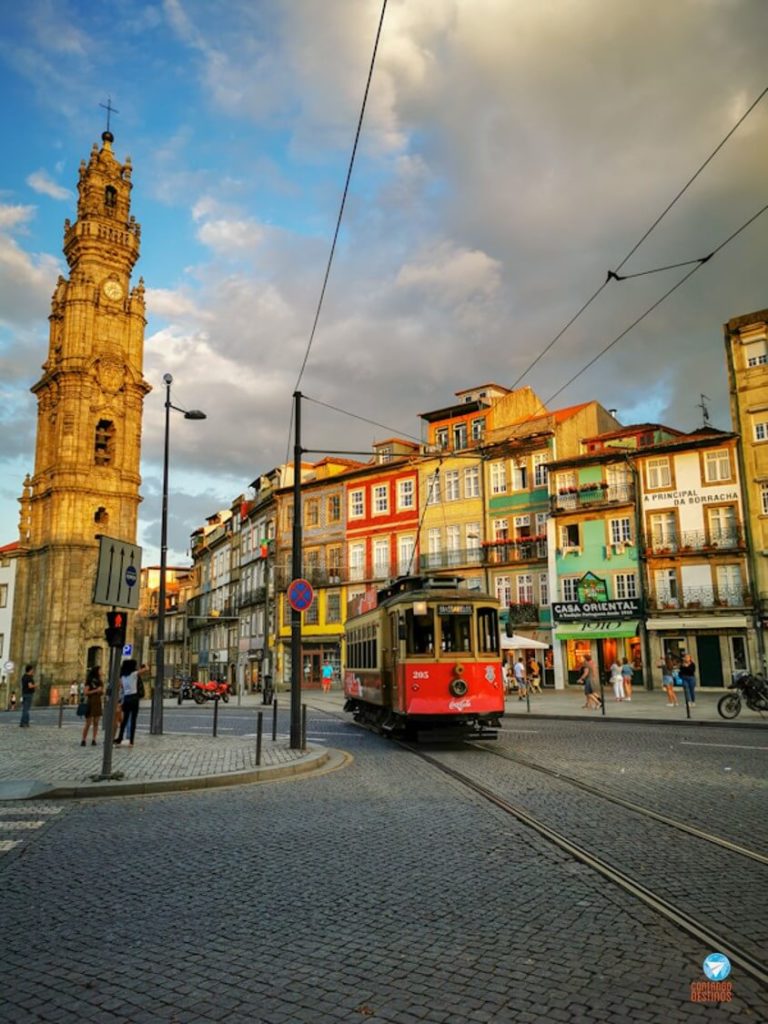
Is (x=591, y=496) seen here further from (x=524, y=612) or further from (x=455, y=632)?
(x=455, y=632)

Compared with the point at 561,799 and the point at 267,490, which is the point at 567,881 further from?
the point at 267,490

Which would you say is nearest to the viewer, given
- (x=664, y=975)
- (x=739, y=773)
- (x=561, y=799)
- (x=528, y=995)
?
(x=528, y=995)

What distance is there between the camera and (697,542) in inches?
1497

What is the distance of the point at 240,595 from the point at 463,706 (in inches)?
2114

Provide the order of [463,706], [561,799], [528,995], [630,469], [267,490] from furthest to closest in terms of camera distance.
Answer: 1. [267,490]
2. [630,469]
3. [463,706]
4. [561,799]
5. [528,995]

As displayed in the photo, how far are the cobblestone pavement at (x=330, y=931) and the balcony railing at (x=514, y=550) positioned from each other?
36256mm

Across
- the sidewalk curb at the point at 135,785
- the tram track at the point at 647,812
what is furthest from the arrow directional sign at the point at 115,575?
the tram track at the point at 647,812

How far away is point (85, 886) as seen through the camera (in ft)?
19.3

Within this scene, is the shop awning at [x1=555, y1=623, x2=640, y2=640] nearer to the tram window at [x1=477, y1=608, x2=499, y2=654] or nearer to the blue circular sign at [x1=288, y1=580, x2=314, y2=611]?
the tram window at [x1=477, y1=608, x2=499, y2=654]

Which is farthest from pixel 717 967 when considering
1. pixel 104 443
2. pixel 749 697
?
pixel 104 443

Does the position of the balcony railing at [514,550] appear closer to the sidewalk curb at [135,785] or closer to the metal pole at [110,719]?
the sidewalk curb at [135,785]

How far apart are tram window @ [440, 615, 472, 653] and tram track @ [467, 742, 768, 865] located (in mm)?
2416

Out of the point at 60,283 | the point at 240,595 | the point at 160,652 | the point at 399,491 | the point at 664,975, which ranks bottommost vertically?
the point at 664,975

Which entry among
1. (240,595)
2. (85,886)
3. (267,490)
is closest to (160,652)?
(85,886)
